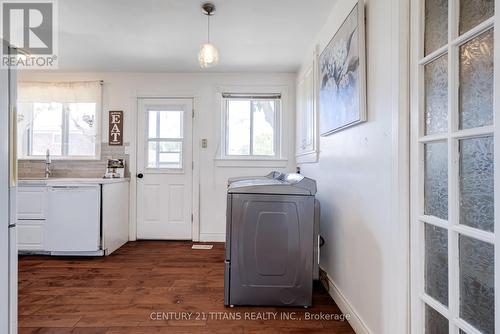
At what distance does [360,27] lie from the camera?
161cm

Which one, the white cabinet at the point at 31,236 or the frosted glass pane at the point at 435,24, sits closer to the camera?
the frosted glass pane at the point at 435,24

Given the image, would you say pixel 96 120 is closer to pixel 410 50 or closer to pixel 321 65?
pixel 321 65

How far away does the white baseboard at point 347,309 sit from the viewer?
164 centimetres

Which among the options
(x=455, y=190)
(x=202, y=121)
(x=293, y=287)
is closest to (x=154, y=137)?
(x=202, y=121)

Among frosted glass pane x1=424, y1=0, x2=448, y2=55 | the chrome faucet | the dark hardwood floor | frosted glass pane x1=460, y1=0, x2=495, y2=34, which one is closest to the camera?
frosted glass pane x1=460, y1=0, x2=495, y2=34

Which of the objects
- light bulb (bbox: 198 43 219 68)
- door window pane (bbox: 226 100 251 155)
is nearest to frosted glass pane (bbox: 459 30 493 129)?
light bulb (bbox: 198 43 219 68)

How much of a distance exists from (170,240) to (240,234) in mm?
2195

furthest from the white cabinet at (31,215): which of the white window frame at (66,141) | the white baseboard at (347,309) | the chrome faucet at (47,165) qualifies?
the white baseboard at (347,309)

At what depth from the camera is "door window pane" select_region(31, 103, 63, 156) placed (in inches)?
149

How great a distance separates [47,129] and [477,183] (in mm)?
4566

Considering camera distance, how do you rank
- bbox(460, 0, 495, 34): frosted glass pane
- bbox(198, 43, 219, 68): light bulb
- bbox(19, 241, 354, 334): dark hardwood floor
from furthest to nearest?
1. bbox(198, 43, 219, 68): light bulb
2. bbox(19, 241, 354, 334): dark hardwood floor
3. bbox(460, 0, 495, 34): frosted glass pane

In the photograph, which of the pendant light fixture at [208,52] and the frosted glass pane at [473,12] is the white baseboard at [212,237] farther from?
the frosted glass pane at [473,12]
